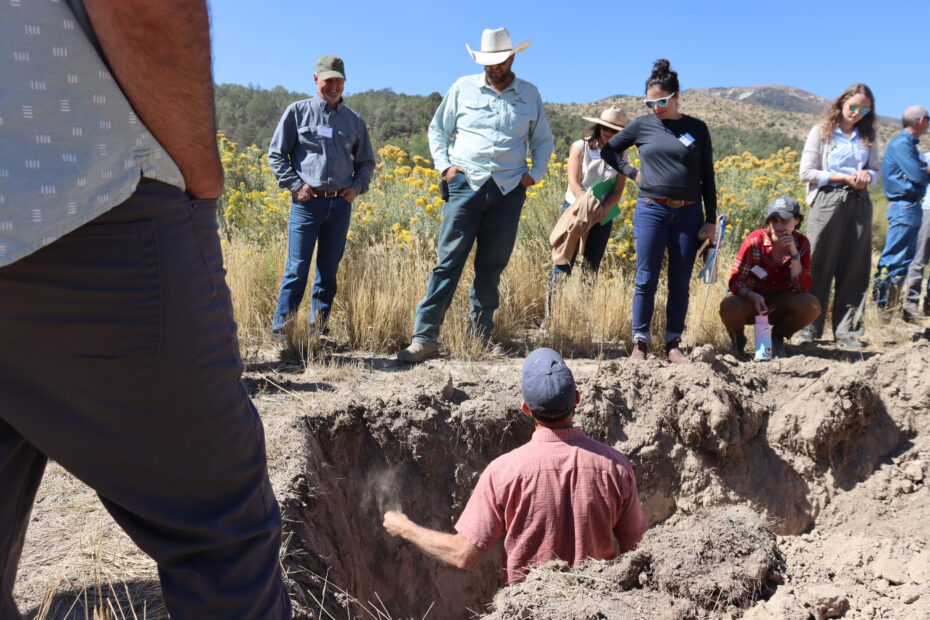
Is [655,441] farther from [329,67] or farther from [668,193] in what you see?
[329,67]

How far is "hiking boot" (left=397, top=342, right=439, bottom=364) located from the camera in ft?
16.7

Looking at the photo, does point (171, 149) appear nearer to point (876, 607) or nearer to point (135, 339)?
point (135, 339)

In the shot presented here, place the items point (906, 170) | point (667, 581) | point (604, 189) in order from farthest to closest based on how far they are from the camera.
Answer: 1. point (906, 170)
2. point (604, 189)
3. point (667, 581)

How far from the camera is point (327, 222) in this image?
5359 millimetres

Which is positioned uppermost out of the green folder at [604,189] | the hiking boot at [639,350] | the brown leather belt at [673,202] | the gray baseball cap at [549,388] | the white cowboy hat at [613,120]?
the white cowboy hat at [613,120]

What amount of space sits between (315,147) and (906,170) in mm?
5623

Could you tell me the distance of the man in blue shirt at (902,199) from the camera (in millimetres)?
6906

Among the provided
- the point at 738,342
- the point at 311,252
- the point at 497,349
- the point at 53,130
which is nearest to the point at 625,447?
the point at 497,349

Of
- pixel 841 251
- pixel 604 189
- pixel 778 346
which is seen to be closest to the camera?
pixel 778 346

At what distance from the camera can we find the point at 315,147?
533cm

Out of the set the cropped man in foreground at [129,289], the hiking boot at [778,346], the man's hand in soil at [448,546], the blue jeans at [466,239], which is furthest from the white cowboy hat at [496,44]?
the cropped man in foreground at [129,289]

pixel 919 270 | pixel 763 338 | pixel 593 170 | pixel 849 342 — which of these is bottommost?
pixel 849 342

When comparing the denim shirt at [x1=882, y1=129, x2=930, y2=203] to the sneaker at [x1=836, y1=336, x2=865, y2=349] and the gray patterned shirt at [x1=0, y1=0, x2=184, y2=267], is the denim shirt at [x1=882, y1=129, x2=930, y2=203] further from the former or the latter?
the gray patterned shirt at [x1=0, y1=0, x2=184, y2=267]

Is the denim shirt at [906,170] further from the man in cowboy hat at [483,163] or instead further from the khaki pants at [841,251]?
the man in cowboy hat at [483,163]
